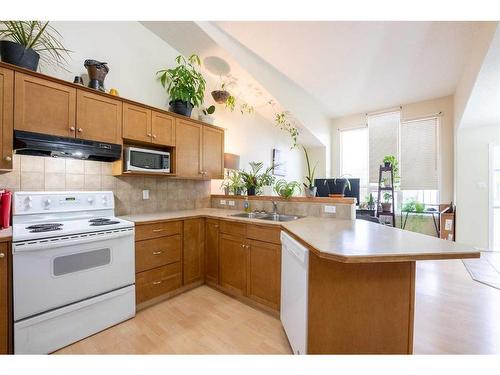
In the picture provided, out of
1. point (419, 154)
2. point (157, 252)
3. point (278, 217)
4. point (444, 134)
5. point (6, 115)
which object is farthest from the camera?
point (419, 154)

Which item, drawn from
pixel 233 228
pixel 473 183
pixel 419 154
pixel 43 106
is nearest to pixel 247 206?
pixel 233 228

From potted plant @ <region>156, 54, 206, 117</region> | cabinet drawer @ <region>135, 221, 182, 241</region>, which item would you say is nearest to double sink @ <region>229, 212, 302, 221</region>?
cabinet drawer @ <region>135, 221, 182, 241</region>

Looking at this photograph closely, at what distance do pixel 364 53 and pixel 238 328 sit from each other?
3.70 m

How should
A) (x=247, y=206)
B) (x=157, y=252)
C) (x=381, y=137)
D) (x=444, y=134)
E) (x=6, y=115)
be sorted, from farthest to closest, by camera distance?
(x=381, y=137), (x=444, y=134), (x=247, y=206), (x=157, y=252), (x=6, y=115)

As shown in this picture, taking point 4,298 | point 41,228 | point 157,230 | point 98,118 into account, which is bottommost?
point 4,298

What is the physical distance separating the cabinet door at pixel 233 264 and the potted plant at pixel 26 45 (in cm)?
218

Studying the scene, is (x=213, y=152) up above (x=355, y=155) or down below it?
below

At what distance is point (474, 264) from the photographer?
3412 mm

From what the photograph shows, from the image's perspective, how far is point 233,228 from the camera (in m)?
2.31

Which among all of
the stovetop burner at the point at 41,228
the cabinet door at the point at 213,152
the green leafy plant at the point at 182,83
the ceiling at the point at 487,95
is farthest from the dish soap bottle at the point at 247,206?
the ceiling at the point at 487,95

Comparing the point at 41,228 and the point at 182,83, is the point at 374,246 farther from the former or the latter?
the point at 182,83

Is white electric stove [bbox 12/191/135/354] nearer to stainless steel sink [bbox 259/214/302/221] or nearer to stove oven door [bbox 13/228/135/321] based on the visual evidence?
stove oven door [bbox 13/228/135/321]

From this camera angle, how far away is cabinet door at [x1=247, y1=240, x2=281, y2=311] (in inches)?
76.9
